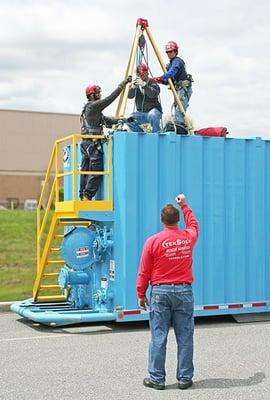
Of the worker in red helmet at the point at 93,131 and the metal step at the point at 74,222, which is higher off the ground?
the worker in red helmet at the point at 93,131

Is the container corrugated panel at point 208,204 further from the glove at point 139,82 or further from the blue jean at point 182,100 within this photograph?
the glove at point 139,82

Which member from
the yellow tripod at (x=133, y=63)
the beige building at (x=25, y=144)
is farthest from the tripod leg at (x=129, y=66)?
the beige building at (x=25, y=144)

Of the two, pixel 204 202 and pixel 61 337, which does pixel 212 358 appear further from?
pixel 204 202

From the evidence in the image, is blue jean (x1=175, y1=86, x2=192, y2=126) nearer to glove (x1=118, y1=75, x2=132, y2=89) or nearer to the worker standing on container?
glove (x1=118, y1=75, x2=132, y2=89)

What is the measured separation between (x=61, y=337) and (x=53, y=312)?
3.07ft

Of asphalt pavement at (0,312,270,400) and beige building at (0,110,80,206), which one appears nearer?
asphalt pavement at (0,312,270,400)

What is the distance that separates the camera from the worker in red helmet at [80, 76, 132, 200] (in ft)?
35.6

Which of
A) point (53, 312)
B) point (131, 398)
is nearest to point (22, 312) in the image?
point (53, 312)

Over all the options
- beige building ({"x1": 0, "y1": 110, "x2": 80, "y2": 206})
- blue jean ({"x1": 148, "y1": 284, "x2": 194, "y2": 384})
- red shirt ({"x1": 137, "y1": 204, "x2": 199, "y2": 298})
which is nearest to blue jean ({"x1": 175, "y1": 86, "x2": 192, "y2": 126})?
red shirt ({"x1": 137, "y1": 204, "x2": 199, "y2": 298})

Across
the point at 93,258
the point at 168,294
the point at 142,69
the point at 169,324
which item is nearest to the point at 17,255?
the point at 93,258

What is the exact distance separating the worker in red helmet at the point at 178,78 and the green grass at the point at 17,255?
191 inches

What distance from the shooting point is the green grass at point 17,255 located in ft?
50.1

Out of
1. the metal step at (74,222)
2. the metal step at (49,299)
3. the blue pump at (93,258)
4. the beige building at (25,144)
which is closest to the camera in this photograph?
the blue pump at (93,258)

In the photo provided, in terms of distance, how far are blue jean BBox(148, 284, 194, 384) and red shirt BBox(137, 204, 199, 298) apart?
10 cm
